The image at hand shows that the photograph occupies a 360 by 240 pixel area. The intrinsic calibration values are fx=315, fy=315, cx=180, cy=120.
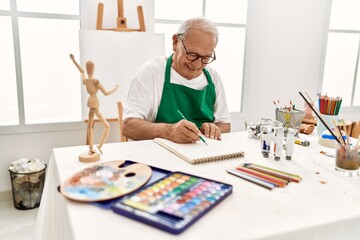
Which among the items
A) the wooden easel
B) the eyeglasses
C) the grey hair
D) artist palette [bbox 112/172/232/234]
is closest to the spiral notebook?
artist palette [bbox 112/172/232/234]

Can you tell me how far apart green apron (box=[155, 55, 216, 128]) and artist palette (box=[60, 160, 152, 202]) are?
0.75 m

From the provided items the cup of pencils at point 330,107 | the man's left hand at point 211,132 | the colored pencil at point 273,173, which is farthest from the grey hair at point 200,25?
the colored pencil at point 273,173

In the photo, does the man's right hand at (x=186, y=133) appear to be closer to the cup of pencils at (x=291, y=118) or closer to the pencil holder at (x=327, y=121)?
the cup of pencils at (x=291, y=118)

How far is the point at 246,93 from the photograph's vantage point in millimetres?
3432

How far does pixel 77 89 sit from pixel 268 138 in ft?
6.43

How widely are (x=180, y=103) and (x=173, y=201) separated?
108cm

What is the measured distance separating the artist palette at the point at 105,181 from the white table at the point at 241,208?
0.03 metres

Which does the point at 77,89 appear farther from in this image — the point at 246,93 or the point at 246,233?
the point at 246,233

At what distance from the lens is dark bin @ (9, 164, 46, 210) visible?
244cm

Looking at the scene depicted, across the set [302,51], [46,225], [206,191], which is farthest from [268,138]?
[302,51]

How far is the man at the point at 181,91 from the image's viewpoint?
1.66 meters

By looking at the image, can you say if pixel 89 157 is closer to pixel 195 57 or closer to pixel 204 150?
pixel 204 150

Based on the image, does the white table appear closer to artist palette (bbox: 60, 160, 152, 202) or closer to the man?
artist palette (bbox: 60, 160, 152, 202)

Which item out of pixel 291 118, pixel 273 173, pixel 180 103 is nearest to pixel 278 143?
pixel 273 173
